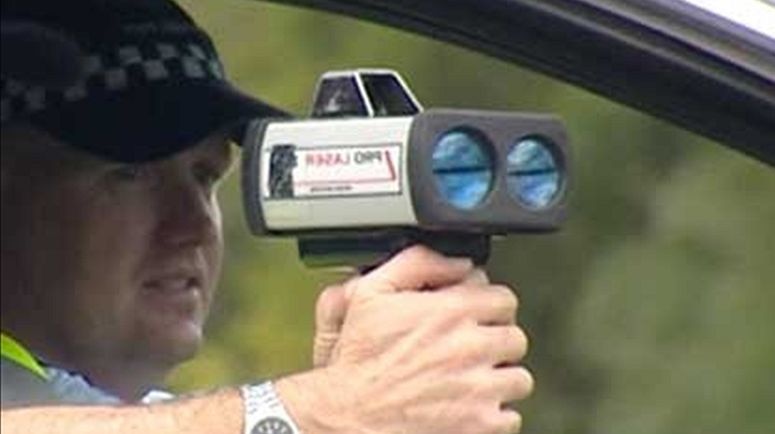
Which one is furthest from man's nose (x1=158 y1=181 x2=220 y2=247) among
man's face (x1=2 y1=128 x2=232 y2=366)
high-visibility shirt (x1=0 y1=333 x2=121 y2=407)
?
high-visibility shirt (x1=0 y1=333 x2=121 y2=407)

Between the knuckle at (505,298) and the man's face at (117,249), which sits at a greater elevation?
the knuckle at (505,298)

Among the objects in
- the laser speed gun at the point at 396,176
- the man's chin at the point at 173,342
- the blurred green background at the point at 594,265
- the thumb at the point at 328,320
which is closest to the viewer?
the laser speed gun at the point at 396,176

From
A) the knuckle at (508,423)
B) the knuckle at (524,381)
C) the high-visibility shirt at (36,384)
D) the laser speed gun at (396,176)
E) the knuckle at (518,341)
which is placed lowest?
the high-visibility shirt at (36,384)

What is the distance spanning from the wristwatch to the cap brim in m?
0.36

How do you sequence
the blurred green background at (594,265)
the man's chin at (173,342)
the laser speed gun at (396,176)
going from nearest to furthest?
the laser speed gun at (396,176) < the man's chin at (173,342) < the blurred green background at (594,265)

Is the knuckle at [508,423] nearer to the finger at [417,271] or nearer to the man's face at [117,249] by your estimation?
the finger at [417,271]

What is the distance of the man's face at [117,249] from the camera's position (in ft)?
7.23

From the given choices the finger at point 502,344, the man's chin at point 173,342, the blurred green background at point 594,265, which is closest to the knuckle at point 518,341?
the finger at point 502,344

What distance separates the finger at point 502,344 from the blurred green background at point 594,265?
0.72 ft

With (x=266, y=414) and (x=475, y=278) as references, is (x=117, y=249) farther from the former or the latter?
(x=475, y=278)

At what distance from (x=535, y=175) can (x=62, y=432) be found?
1.39 feet

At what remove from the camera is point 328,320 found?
1904mm

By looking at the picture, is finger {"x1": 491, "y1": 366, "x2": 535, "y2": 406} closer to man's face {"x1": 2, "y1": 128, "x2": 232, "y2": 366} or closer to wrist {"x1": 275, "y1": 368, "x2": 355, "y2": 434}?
wrist {"x1": 275, "y1": 368, "x2": 355, "y2": 434}

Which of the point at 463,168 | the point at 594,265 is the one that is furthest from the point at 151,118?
the point at 594,265
